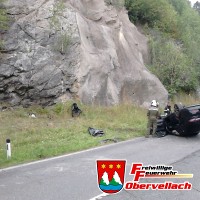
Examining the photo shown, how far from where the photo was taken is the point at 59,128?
1584cm

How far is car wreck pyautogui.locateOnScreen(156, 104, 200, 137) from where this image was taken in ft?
47.6

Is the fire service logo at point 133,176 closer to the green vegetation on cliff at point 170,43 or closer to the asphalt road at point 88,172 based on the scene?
the asphalt road at point 88,172

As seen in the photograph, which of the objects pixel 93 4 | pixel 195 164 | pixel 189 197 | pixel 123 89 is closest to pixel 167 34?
pixel 93 4

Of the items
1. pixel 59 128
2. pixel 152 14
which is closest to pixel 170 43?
pixel 152 14

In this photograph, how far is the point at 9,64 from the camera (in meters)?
19.3

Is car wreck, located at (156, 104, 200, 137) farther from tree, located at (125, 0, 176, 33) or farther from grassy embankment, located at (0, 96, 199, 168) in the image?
tree, located at (125, 0, 176, 33)

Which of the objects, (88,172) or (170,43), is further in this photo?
(170,43)

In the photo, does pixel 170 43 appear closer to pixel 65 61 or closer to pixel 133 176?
pixel 65 61

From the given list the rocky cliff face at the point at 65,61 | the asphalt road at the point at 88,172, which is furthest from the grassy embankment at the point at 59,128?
the rocky cliff face at the point at 65,61

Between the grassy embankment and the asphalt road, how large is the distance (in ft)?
3.11

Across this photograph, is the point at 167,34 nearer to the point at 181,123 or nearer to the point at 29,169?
the point at 181,123

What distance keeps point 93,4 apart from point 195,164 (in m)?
19.3

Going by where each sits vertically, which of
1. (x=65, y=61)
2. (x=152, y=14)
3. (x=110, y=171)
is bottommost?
(x=110, y=171)

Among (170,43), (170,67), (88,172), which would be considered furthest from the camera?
(170,43)
